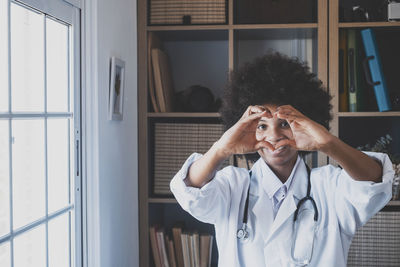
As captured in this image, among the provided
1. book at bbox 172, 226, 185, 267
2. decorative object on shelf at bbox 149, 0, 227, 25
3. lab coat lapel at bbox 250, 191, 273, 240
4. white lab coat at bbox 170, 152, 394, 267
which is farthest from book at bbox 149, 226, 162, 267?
decorative object on shelf at bbox 149, 0, 227, 25

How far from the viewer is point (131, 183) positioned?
2.25 m

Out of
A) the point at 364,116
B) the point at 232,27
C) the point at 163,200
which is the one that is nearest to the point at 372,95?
the point at 364,116

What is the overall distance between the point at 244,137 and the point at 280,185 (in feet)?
0.99

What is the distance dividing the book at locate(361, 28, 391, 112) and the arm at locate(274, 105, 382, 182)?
1.00 metres

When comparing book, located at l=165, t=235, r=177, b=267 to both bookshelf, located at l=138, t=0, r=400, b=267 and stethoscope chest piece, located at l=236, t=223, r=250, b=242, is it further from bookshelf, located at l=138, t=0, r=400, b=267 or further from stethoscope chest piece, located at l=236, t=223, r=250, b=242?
stethoscope chest piece, located at l=236, t=223, r=250, b=242

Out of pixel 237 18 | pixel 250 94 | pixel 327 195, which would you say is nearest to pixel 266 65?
pixel 250 94

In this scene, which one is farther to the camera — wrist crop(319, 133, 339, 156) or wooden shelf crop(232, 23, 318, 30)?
wooden shelf crop(232, 23, 318, 30)

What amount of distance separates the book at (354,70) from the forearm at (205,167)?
1203mm

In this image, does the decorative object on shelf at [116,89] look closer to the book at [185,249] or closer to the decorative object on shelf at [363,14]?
the book at [185,249]

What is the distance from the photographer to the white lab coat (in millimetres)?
1389

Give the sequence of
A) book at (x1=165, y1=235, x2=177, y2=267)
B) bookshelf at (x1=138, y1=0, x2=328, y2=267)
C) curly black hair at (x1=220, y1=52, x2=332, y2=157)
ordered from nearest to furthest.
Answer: curly black hair at (x1=220, y1=52, x2=332, y2=157) < bookshelf at (x1=138, y1=0, x2=328, y2=267) < book at (x1=165, y1=235, x2=177, y2=267)

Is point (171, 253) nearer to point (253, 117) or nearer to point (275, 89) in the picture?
point (275, 89)

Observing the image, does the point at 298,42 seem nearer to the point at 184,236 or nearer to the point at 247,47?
the point at 247,47

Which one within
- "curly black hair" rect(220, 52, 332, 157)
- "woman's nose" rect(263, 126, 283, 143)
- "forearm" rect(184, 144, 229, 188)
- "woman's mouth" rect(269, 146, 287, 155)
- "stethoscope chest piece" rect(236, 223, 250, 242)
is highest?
"curly black hair" rect(220, 52, 332, 157)
